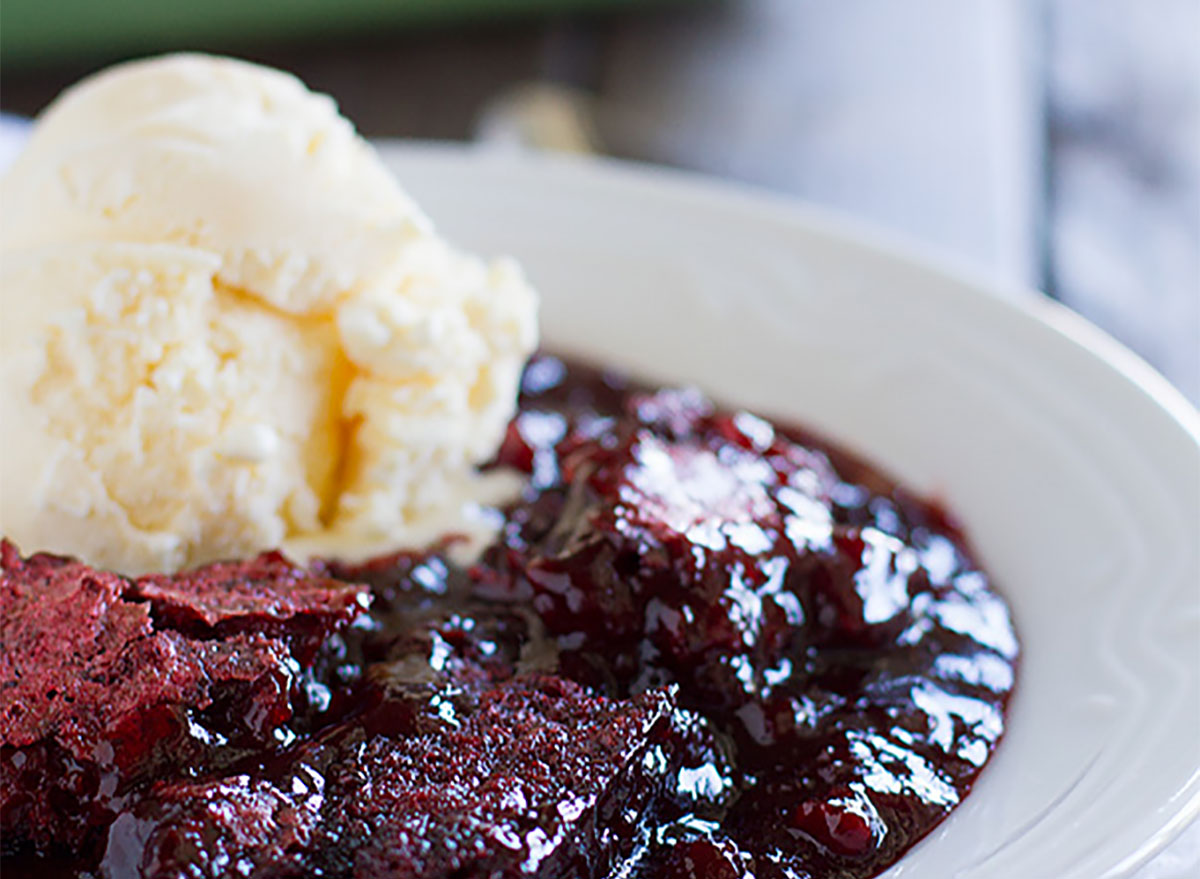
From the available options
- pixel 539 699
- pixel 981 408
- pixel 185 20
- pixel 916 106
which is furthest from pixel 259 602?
pixel 916 106

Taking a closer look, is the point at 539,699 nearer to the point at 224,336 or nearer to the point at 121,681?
the point at 121,681

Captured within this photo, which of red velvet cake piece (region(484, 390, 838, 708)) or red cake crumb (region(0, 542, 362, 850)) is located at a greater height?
red velvet cake piece (region(484, 390, 838, 708))

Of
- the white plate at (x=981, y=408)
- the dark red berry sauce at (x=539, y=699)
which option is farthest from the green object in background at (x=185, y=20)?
the dark red berry sauce at (x=539, y=699)

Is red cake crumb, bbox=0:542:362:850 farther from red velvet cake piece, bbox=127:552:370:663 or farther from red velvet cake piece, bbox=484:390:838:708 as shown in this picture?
red velvet cake piece, bbox=484:390:838:708

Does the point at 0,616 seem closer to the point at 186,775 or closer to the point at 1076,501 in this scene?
the point at 186,775

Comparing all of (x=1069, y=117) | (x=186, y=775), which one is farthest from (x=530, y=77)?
(x=186, y=775)

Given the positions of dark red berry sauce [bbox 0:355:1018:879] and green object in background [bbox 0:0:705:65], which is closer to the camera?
dark red berry sauce [bbox 0:355:1018:879]

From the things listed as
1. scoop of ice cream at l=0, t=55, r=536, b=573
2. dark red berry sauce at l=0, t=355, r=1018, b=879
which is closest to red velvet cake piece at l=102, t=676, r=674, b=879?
dark red berry sauce at l=0, t=355, r=1018, b=879
